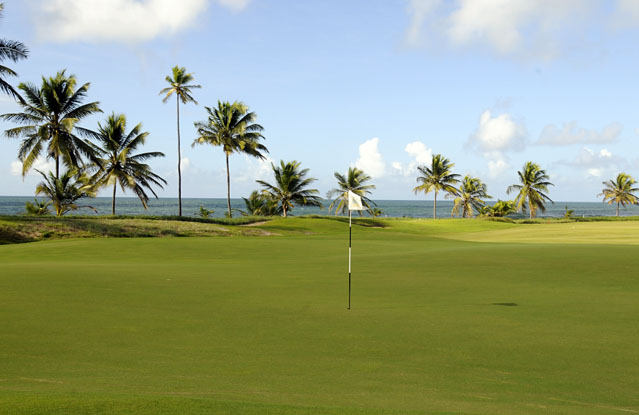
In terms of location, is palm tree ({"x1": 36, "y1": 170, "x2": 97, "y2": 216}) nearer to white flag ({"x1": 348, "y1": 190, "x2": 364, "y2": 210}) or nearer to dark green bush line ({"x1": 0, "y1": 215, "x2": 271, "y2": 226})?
dark green bush line ({"x1": 0, "y1": 215, "x2": 271, "y2": 226})

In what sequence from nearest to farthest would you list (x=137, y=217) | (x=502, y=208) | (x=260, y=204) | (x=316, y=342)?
(x=316, y=342) → (x=137, y=217) → (x=260, y=204) → (x=502, y=208)

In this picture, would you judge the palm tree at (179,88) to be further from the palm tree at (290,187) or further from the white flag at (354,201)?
the white flag at (354,201)

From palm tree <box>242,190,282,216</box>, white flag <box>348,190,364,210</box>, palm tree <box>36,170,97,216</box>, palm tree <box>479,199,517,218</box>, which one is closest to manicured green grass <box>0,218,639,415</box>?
white flag <box>348,190,364,210</box>

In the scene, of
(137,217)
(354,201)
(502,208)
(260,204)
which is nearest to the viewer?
(354,201)

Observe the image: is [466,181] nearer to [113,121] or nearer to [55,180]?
[113,121]

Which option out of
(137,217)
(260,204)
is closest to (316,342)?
(137,217)

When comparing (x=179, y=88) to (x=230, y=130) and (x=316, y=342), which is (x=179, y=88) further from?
(x=316, y=342)

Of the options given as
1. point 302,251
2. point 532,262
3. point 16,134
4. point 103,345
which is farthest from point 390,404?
point 16,134

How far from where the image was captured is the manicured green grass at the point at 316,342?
5367 millimetres

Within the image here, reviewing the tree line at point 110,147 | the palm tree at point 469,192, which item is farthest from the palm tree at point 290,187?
the palm tree at point 469,192

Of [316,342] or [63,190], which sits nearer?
[316,342]

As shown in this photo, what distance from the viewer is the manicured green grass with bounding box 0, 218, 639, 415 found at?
5.37 m

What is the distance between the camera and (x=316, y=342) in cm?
809

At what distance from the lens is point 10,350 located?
707cm
